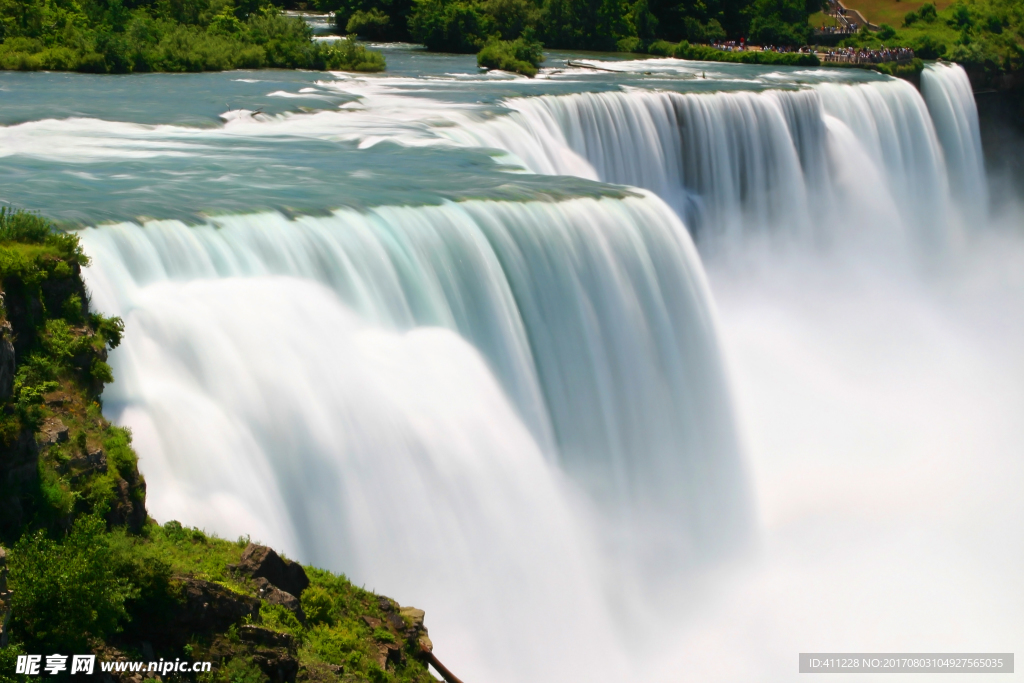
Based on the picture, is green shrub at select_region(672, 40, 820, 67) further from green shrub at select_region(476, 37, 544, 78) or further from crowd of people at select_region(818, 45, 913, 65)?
green shrub at select_region(476, 37, 544, 78)

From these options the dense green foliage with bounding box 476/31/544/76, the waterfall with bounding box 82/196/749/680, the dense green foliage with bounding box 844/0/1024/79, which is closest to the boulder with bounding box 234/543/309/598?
the waterfall with bounding box 82/196/749/680

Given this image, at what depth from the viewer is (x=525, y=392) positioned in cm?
1388

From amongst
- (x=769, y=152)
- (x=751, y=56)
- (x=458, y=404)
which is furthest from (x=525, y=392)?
(x=751, y=56)

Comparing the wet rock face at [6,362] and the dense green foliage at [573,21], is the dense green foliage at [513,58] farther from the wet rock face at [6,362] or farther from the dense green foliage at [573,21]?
the wet rock face at [6,362]

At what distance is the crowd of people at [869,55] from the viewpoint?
3947 cm

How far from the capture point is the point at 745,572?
1494cm

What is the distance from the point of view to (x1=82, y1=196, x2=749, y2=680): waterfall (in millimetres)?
10938

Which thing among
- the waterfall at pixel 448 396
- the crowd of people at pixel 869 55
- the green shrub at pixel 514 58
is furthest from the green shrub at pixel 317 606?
Result: the crowd of people at pixel 869 55

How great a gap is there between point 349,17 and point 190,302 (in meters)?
44.1

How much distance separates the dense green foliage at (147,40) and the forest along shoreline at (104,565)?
24.1m

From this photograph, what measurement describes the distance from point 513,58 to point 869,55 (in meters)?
14.4

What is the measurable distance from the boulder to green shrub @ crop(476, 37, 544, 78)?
2881cm

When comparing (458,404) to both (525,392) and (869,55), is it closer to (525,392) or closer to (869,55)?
(525,392)

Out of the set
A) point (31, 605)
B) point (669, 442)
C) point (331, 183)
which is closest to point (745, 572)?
point (669, 442)
